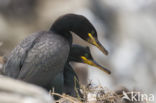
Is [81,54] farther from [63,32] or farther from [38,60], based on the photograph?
[38,60]

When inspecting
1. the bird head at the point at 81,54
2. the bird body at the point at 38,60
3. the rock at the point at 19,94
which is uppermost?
the bird head at the point at 81,54

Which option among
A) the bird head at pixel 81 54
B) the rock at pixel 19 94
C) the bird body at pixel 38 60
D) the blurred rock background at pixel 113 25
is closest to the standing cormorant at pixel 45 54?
the bird body at pixel 38 60

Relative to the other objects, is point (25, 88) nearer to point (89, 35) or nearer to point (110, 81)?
point (89, 35)

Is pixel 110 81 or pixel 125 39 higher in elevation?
pixel 125 39

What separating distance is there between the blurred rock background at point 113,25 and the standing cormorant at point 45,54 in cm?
609

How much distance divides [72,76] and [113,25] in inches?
289

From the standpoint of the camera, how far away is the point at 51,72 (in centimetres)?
351

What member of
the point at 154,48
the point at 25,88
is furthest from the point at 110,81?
the point at 25,88

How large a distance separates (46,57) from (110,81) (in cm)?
616

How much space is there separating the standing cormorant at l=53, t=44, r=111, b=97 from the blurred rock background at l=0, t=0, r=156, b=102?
228 inches

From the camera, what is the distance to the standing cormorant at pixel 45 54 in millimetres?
3412

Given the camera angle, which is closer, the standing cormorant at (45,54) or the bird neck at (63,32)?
the standing cormorant at (45,54)

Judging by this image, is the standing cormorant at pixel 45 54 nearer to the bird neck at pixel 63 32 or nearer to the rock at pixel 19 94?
the bird neck at pixel 63 32

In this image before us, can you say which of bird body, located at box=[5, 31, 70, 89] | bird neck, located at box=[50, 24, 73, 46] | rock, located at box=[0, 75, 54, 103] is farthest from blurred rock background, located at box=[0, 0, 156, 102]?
rock, located at box=[0, 75, 54, 103]
